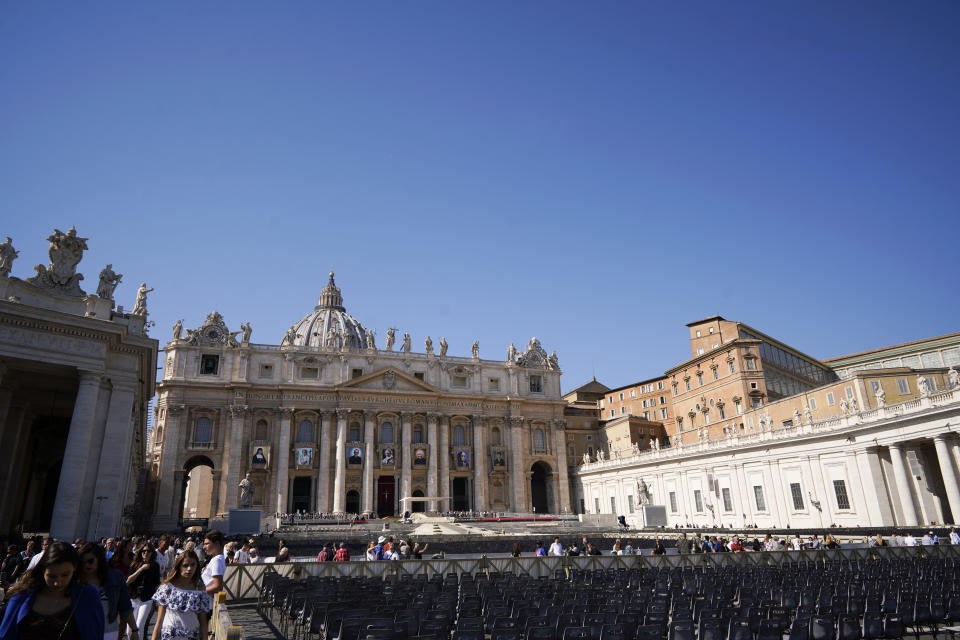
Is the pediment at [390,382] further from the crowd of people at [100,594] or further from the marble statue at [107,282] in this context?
the crowd of people at [100,594]

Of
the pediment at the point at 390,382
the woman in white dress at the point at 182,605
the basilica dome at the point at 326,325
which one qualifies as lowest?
the woman in white dress at the point at 182,605

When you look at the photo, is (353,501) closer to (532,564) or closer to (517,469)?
(517,469)

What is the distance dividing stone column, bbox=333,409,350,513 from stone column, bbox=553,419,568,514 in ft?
80.7

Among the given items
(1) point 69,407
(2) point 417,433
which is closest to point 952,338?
(2) point 417,433

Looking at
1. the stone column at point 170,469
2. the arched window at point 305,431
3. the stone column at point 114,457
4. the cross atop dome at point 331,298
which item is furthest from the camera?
the cross atop dome at point 331,298

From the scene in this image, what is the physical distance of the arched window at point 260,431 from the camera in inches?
2468

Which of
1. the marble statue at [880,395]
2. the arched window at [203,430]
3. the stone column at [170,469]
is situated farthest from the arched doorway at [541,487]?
the stone column at [170,469]

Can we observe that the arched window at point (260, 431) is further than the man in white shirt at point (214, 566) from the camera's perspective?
Yes

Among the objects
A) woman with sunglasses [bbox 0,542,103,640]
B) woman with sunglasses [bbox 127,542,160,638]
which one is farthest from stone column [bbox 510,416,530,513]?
woman with sunglasses [bbox 0,542,103,640]

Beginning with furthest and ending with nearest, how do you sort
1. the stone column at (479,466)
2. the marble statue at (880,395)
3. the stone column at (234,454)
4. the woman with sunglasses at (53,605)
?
the stone column at (479,466) → the stone column at (234,454) → the marble statue at (880,395) → the woman with sunglasses at (53,605)

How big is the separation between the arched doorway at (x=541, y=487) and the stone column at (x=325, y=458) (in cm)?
2408

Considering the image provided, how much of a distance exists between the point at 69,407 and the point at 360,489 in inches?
1508

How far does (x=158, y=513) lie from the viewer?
5488 cm

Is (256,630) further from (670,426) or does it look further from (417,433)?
(670,426)
